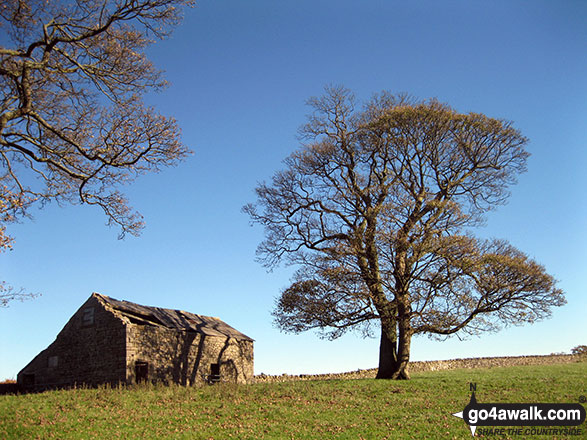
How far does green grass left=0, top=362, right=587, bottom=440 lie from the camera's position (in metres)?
16.1

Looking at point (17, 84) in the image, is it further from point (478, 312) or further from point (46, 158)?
point (478, 312)

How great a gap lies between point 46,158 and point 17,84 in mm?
2603

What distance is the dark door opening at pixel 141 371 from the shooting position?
26.6 meters

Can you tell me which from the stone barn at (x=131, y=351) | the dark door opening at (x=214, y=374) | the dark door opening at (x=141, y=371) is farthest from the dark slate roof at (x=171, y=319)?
the dark door opening at (x=141, y=371)

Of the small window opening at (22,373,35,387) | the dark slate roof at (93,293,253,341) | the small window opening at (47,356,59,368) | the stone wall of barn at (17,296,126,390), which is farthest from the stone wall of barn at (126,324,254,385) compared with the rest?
the small window opening at (22,373,35,387)

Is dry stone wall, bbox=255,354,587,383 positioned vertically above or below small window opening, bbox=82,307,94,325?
below

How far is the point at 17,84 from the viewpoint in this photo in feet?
51.3

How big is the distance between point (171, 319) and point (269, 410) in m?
13.6

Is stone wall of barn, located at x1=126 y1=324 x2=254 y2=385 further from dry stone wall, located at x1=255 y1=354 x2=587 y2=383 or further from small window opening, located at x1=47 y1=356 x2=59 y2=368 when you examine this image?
dry stone wall, located at x1=255 y1=354 x2=587 y2=383

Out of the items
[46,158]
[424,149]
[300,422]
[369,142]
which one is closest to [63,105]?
[46,158]

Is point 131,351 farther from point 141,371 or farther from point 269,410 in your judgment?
point 269,410

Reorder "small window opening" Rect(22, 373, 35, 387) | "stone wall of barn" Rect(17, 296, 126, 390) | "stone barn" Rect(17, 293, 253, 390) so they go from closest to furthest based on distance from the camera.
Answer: "stone wall of barn" Rect(17, 296, 126, 390)
"stone barn" Rect(17, 293, 253, 390)
"small window opening" Rect(22, 373, 35, 387)

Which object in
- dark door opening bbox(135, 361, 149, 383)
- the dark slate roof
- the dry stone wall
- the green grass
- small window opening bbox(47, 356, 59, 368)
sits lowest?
the dry stone wall

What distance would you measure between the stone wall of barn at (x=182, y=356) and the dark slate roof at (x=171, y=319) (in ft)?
1.77
